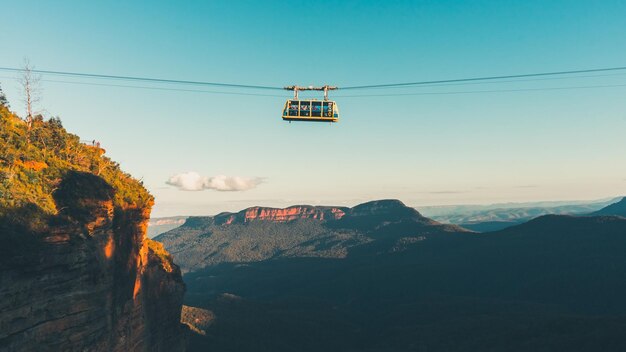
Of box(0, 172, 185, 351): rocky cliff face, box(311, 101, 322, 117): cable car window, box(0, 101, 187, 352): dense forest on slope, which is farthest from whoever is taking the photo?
box(311, 101, 322, 117): cable car window

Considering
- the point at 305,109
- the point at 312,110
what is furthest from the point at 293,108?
the point at 312,110

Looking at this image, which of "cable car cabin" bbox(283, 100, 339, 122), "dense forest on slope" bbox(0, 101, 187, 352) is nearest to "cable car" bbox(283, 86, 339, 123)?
"cable car cabin" bbox(283, 100, 339, 122)

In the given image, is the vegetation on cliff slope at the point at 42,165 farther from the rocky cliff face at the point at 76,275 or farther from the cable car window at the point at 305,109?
the cable car window at the point at 305,109

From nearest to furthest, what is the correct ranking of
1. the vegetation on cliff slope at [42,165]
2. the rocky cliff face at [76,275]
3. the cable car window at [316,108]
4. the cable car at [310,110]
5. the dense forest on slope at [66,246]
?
1. the rocky cliff face at [76,275]
2. the dense forest on slope at [66,246]
3. the vegetation on cliff slope at [42,165]
4. the cable car at [310,110]
5. the cable car window at [316,108]

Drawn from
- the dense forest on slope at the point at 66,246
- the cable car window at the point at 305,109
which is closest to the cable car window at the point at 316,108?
the cable car window at the point at 305,109

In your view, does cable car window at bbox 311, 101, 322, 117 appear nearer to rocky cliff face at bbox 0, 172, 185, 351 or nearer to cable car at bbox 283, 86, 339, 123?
cable car at bbox 283, 86, 339, 123

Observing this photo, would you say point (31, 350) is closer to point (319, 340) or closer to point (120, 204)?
point (120, 204)

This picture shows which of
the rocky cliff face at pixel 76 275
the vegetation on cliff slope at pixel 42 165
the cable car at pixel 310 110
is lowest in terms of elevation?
the rocky cliff face at pixel 76 275
